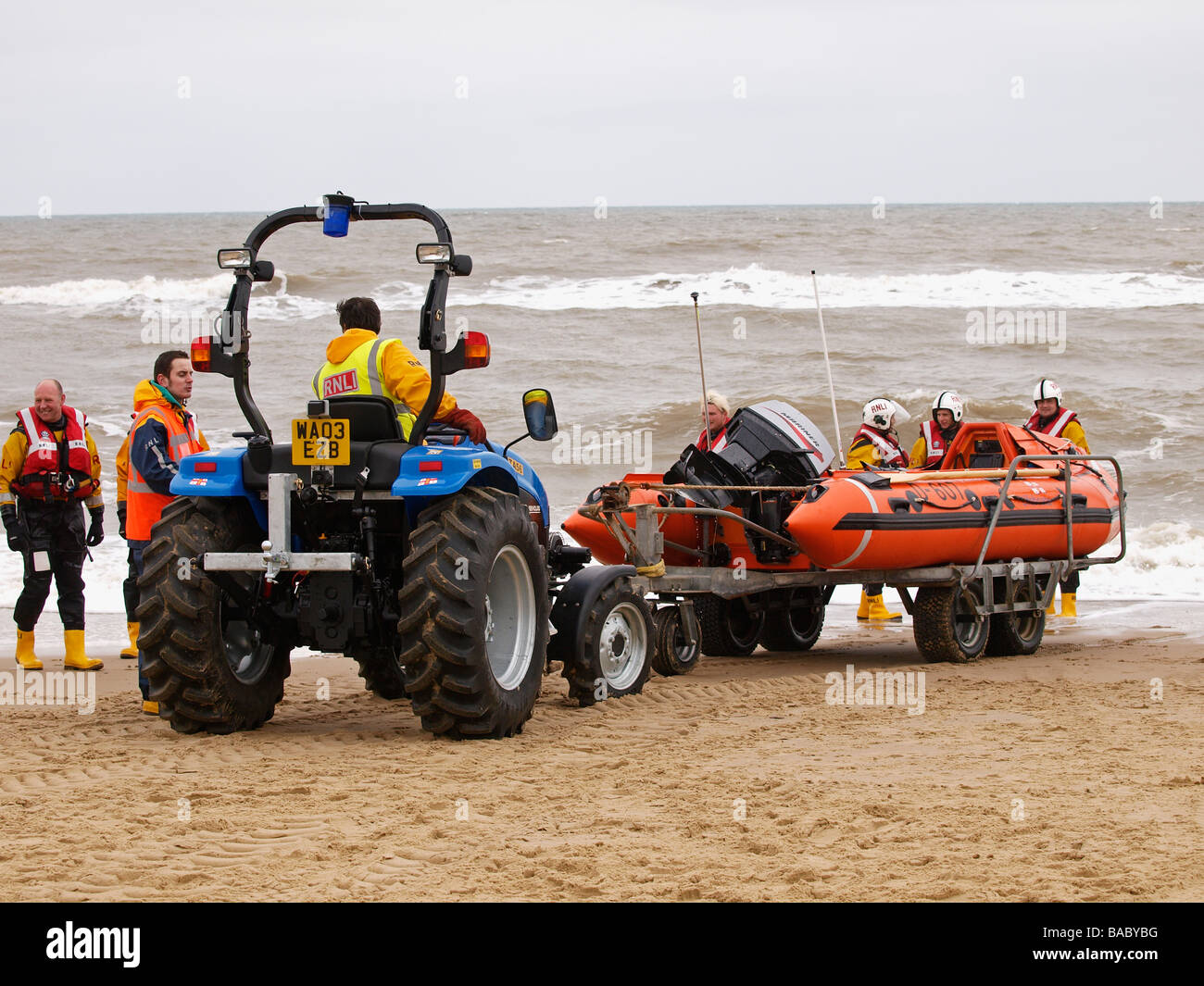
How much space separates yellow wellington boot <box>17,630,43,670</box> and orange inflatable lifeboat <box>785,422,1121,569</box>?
4700 millimetres

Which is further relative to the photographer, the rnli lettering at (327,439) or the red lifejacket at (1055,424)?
the red lifejacket at (1055,424)

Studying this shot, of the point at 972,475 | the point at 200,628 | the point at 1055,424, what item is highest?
the point at 1055,424

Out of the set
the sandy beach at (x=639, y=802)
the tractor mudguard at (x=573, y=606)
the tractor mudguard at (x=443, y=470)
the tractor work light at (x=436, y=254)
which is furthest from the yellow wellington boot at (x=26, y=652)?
the tractor work light at (x=436, y=254)

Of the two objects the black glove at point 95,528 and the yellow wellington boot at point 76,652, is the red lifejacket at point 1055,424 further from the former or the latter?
the yellow wellington boot at point 76,652

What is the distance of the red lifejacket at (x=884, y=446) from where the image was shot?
11.0 metres

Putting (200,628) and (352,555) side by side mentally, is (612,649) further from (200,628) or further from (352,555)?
(200,628)

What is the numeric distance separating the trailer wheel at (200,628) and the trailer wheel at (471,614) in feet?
2.63

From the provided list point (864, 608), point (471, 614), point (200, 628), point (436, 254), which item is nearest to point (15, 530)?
point (200, 628)

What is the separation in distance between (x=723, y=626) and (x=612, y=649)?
2.45 metres

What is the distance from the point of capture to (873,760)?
591 centimetres

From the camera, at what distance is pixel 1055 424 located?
11453 millimetres

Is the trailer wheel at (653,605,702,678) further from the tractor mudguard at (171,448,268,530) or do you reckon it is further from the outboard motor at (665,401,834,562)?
the tractor mudguard at (171,448,268,530)
